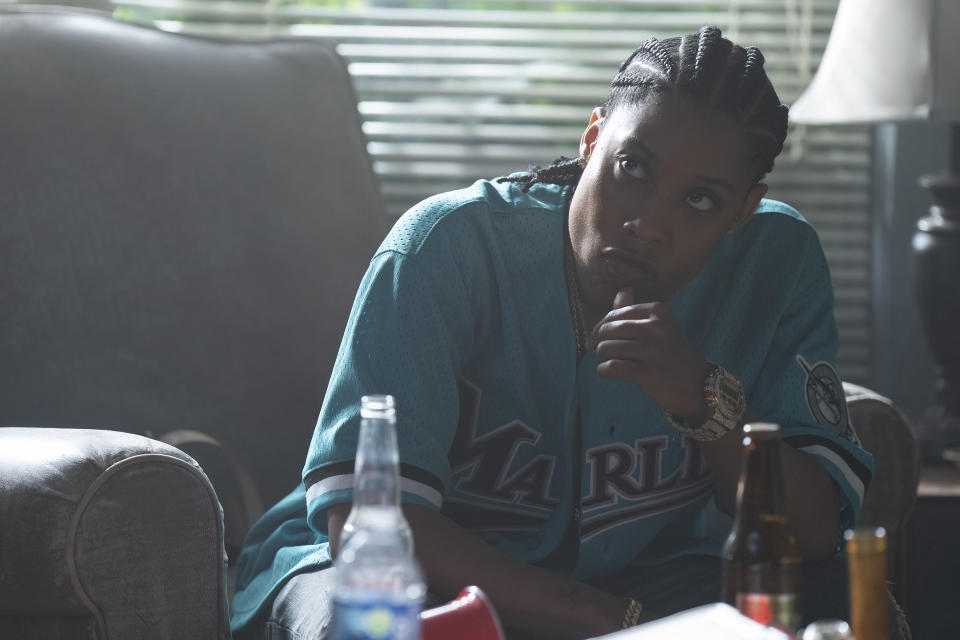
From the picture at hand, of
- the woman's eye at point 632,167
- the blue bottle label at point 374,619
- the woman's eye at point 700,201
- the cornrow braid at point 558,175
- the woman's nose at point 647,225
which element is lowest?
the blue bottle label at point 374,619

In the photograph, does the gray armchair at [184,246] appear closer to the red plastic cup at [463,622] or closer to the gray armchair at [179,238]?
the gray armchair at [179,238]

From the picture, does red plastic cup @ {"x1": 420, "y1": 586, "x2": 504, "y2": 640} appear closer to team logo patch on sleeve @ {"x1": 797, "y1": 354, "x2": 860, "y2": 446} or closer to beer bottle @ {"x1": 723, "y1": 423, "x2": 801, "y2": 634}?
beer bottle @ {"x1": 723, "y1": 423, "x2": 801, "y2": 634}

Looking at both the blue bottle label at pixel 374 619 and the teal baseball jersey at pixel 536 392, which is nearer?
the blue bottle label at pixel 374 619

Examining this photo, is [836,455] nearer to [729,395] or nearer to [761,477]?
[729,395]

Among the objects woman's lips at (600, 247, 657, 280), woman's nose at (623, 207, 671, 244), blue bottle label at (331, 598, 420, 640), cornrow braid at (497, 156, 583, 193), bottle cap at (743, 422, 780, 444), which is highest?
cornrow braid at (497, 156, 583, 193)

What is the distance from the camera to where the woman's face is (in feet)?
4.11

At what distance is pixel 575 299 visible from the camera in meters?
1.35

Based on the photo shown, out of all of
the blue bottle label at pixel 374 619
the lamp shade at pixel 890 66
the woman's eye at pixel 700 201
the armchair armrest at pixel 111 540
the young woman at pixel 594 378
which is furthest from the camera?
the lamp shade at pixel 890 66

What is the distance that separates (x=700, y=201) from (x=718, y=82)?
0.41 ft

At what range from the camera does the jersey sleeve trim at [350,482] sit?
45.1 inches

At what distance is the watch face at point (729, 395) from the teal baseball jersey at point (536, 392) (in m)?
0.16

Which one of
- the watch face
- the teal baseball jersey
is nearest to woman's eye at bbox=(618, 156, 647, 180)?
the teal baseball jersey

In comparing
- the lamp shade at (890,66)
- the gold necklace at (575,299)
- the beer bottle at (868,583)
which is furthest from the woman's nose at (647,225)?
the lamp shade at (890,66)

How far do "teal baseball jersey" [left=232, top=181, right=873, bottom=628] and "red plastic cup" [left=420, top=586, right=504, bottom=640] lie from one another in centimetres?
37
